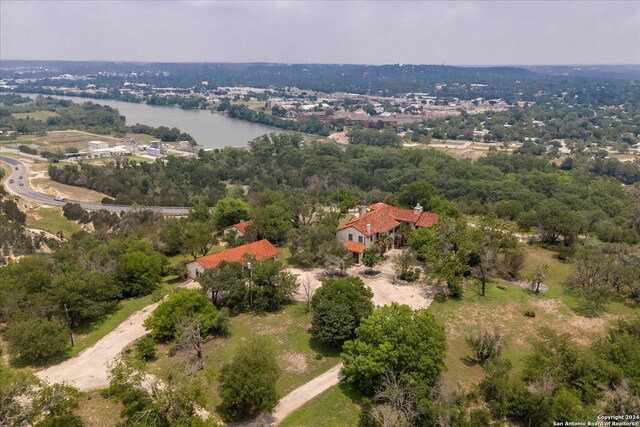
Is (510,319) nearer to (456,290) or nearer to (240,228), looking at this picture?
(456,290)

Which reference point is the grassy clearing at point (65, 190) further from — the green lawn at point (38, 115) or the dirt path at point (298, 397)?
the green lawn at point (38, 115)

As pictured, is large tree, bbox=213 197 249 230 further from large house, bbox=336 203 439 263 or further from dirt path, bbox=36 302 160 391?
dirt path, bbox=36 302 160 391

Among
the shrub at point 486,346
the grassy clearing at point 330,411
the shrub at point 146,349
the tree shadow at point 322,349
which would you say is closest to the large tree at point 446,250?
the shrub at point 486,346

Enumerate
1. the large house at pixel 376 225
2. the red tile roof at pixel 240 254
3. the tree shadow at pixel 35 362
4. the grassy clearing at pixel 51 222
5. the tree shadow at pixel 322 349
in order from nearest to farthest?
the tree shadow at pixel 35 362, the tree shadow at pixel 322 349, the red tile roof at pixel 240 254, the large house at pixel 376 225, the grassy clearing at pixel 51 222

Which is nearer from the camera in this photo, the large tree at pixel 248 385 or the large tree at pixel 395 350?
the large tree at pixel 248 385

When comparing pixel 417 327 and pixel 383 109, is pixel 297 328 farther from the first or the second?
pixel 383 109

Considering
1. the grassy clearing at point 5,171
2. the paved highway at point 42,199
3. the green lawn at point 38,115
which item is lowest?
the paved highway at point 42,199
